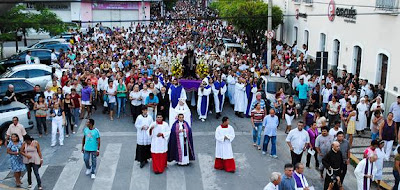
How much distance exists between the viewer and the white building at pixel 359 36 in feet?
57.5

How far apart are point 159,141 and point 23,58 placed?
54.8ft

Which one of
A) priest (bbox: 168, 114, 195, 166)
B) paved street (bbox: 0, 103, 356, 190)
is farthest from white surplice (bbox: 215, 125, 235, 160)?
priest (bbox: 168, 114, 195, 166)

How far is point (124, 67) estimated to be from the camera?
22469mm

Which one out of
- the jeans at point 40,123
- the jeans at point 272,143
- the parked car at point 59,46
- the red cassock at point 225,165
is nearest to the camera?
the red cassock at point 225,165

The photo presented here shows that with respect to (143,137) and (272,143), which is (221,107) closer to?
(272,143)

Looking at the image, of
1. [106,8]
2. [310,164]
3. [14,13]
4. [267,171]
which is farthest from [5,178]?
[106,8]

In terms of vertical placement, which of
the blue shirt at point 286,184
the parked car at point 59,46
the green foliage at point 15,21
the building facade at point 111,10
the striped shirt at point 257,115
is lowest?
the blue shirt at point 286,184

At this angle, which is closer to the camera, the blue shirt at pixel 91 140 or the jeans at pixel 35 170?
the jeans at pixel 35 170

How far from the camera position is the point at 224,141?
40.9ft

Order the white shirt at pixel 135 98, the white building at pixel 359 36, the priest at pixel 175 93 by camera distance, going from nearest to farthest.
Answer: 1. the white shirt at pixel 135 98
2. the priest at pixel 175 93
3. the white building at pixel 359 36

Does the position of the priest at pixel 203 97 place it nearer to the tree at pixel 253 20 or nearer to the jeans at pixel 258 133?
the jeans at pixel 258 133

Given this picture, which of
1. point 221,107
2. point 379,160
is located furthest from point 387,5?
point 379,160

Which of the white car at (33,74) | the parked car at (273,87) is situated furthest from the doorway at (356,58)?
the white car at (33,74)

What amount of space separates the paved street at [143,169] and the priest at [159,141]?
293mm
